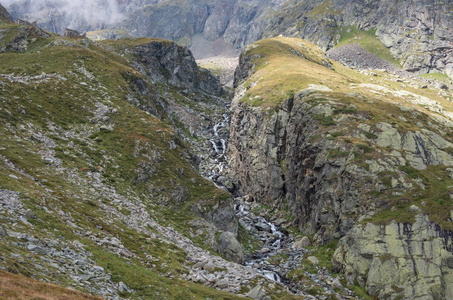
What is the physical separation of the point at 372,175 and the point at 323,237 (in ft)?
41.9

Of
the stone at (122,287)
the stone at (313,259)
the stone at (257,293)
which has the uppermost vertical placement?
the stone at (122,287)

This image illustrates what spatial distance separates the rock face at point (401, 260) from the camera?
32.2 metres

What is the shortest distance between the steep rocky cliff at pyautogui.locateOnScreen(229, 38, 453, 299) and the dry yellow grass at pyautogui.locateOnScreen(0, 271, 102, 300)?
33.3m

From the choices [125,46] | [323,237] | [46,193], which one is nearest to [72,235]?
[46,193]

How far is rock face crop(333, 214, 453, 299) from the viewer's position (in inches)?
1266

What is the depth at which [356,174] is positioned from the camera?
4675 centimetres

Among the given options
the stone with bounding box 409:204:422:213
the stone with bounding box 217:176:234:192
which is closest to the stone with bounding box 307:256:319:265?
the stone with bounding box 409:204:422:213

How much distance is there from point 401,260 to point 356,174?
15.3 metres

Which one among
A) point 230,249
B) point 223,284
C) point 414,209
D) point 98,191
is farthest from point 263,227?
point 98,191

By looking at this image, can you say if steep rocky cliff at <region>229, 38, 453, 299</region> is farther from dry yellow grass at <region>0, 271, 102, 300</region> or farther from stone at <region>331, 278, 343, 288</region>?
dry yellow grass at <region>0, 271, 102, 300</region>

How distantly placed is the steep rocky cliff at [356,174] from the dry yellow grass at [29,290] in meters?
33.3

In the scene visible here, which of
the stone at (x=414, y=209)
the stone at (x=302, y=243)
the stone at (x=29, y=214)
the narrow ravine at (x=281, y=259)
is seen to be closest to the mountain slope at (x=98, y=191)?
the stone at (x=29, y=214)

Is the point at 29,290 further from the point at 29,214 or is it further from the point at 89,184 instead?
the point at 89,184

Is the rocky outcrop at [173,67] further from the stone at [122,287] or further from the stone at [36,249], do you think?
the stone at [122,287]
